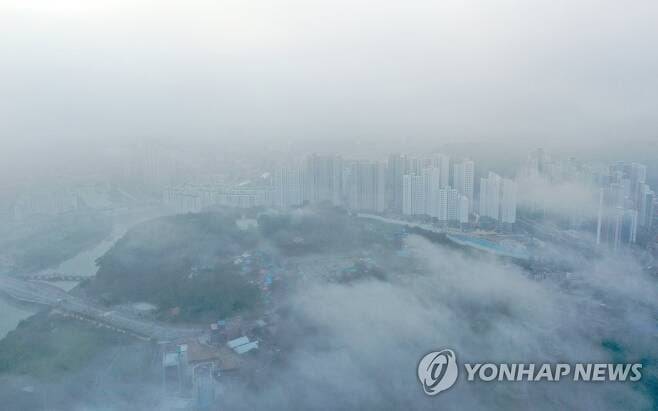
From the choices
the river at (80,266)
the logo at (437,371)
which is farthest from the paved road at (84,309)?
the logo at (437,371)

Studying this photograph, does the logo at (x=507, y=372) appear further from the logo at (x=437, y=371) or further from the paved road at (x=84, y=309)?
the paved road at (x=84, y=309)

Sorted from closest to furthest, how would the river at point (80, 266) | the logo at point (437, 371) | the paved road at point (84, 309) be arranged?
1. the logo at point (437, 371)
2. the paved road at point (84, 309)
3. the river at point (80, 266)

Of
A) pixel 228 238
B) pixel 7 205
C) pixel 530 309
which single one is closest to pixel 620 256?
pixel 530 309

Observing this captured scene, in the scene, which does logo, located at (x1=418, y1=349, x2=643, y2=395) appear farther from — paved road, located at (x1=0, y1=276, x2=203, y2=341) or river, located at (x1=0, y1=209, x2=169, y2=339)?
river, located at (x1=0, y1=209, x2=169, y2=339)

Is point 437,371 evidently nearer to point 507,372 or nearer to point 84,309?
point 507,372

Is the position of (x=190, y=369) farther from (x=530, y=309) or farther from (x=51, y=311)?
(x=530, y=309)

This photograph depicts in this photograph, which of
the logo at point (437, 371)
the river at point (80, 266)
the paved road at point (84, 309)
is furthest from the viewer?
the river at point (80, 266)
